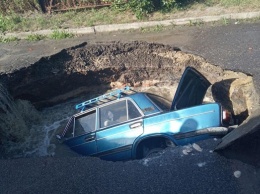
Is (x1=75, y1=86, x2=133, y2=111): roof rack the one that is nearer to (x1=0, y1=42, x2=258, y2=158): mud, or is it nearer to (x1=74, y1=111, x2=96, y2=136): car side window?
(x1=74, y1=111, x2=96, y2=136): car side window

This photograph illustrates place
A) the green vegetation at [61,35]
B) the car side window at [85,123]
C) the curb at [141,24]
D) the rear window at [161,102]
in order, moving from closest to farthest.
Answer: the rear window at [161,102], the car side window at [85,123], the curb at [141,24], the green vegetation at [61,35]

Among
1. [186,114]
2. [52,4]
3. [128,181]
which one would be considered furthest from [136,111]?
[52,4]

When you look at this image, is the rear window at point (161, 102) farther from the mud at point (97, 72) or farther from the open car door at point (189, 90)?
the mud at point (97, 72)

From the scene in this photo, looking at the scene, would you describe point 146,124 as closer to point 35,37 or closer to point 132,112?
point 132,112

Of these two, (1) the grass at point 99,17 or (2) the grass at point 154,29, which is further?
(1) the grass at point 99,17

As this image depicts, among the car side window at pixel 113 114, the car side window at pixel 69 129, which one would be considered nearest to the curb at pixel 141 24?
the car side window at pixel 69 129

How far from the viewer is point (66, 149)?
693cm

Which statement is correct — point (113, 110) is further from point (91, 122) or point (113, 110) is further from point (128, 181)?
point (128, 181)

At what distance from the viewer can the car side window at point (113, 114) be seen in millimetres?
6227

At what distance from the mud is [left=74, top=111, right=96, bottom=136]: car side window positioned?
2.02m

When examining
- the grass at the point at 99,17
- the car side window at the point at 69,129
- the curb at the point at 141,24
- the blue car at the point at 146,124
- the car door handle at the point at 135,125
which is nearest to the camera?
the blue car at the point at 146,124

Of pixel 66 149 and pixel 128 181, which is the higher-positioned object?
pixel 128 181

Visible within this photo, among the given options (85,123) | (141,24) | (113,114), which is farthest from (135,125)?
(141,24)

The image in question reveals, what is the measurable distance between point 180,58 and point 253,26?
2.38m
